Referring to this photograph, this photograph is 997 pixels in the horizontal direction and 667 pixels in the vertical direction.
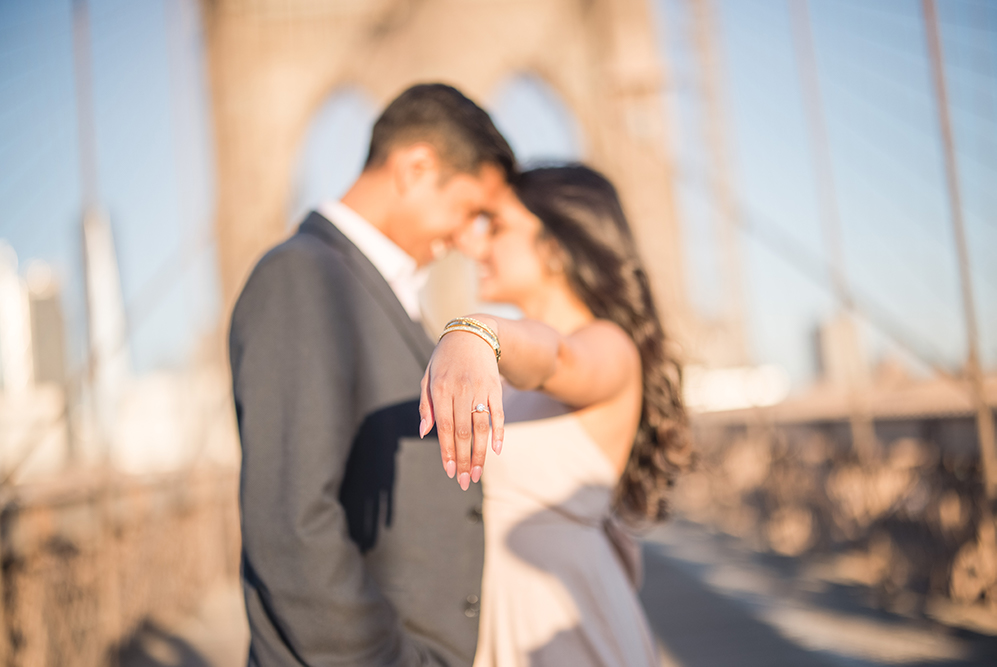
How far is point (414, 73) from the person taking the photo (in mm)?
13273

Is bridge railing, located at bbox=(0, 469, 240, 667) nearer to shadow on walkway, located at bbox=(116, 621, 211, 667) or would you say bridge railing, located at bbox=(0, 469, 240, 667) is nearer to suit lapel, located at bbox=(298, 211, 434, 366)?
shadow on walkway, located at bbox=(116, 621, 211, 667)

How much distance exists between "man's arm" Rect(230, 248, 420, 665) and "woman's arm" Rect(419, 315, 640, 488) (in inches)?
8.7

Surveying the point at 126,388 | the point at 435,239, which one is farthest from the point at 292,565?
the point at 126,388

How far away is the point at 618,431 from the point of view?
121cm

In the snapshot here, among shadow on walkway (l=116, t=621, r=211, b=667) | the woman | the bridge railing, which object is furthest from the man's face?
shadow on walkway (l=116, t=621, r=211, b=667)

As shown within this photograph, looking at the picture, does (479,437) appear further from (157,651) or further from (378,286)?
(157,651)

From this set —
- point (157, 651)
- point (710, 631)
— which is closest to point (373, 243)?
point (710, 631)

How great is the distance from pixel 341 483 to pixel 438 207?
48cm

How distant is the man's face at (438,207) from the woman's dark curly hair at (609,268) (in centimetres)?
12

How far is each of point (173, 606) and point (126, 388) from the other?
1.62m

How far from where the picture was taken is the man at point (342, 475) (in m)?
0.84

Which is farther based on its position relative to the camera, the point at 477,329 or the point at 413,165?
the point at 413,165

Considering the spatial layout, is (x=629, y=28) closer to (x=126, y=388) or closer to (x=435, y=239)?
(x=126, y=388)

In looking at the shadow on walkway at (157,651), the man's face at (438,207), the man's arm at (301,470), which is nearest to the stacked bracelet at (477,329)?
the man's arm at (301,470)
